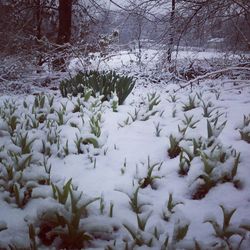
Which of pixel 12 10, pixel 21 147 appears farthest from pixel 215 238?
pixel 12 10

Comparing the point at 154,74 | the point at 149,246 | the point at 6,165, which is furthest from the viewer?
the point at 154,74

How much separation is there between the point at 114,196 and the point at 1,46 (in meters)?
7.65

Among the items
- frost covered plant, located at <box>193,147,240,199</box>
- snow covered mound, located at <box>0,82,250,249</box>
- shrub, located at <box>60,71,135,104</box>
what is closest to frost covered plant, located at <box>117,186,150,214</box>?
snow covered mound, located at <box>0,82,250,249</box>

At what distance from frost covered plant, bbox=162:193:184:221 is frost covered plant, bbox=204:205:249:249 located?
256mm

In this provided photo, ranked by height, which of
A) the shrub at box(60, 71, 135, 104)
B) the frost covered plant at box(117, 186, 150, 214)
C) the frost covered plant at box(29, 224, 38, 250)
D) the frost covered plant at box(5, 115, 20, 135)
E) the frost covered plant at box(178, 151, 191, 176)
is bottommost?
the frost covered plant at box(29, 224, 38, 250)

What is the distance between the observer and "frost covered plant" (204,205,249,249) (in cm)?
172

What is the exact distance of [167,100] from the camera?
16.5ft

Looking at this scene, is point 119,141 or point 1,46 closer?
point 119,141

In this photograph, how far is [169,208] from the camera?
6.80 feet

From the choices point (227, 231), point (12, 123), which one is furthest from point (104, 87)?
point (227, 231)

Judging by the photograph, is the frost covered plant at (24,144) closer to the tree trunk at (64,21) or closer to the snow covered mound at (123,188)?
the snow covered mound at (123,188)

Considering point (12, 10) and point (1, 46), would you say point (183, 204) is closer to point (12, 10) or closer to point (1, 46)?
point (1, 46)

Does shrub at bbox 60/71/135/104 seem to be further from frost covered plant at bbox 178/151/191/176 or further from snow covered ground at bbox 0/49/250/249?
frost covered plant at bbox 178/151/191/176

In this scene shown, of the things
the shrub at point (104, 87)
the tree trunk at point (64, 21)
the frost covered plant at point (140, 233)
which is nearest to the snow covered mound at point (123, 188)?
the frost covered plant at point (140, 233)
